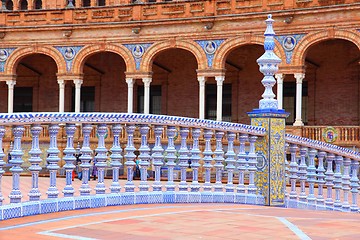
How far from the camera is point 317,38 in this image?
2166 centimetres

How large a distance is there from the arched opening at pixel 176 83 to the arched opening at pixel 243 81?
1.61 metres

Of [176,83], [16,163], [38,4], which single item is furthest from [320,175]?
[38,4]

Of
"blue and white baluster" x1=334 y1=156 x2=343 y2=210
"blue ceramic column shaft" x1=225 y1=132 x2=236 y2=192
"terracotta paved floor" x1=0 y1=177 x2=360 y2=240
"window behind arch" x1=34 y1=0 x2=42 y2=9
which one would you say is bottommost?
"terracotta paved floor" x1=0 y1=177 x2=360 y2=240

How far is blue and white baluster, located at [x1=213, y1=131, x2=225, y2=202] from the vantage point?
7.82 metres

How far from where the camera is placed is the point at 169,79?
2792cm

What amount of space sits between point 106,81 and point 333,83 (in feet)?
30.7

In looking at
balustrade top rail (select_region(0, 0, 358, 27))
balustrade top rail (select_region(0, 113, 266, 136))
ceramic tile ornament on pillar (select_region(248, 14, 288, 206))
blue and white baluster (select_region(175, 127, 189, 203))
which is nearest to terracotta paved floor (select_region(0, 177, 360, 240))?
blue and white baluster (select_region(175, 127, 189, 203))

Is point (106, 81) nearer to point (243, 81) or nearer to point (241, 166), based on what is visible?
point (243, 81)

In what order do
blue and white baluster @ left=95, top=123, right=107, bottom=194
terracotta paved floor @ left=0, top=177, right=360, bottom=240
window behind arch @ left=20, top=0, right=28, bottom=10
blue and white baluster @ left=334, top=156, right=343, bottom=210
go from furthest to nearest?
window behind arch @ left=20, top=0, right=28, bottom=10 < blue and white baluster @ left=334, top=156, right=343, bottom=210 < blue and white baluster @ left=95, top=123, right=107, bottom=194 < terracotta paved floor @ left=0, top=177, right=360, bottom=240

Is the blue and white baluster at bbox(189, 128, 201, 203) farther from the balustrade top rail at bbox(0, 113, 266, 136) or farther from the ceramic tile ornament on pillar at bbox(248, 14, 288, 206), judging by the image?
the ceramic tile ornament on pillar at bbox(248, 14, 288, 206)

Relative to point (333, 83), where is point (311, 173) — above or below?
below

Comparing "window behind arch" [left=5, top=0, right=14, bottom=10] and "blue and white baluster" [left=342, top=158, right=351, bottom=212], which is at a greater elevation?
"window behind arch" [left=5, top=0, right=14, bottom=10]

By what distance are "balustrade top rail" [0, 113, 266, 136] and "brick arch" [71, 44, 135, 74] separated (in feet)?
55.7

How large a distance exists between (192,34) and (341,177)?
600 inches
